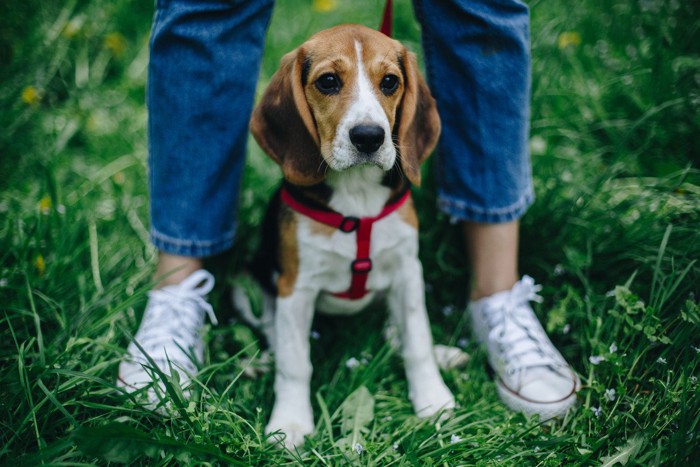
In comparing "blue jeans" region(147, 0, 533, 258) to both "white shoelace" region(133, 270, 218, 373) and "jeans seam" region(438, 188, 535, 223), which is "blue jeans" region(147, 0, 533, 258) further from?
"white shoelace" region(133, 270, 218, 373)

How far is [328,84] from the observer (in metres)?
2.14

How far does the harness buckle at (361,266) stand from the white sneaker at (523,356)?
716 mm

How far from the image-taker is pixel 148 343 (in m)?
2.45

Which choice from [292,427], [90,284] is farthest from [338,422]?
[90,284]

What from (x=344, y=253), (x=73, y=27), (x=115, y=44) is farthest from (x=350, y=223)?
(x=115, y=44)

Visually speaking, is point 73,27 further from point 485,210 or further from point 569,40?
point 569,40

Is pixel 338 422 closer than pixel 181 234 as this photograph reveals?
Yes

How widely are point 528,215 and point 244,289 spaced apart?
156 centimetres

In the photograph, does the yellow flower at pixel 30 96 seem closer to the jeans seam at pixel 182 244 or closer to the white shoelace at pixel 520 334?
the jeans seam at pixel 182 244

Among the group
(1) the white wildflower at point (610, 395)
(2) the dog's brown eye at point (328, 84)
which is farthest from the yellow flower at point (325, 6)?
(1) the white wildflower at point (610, 395)

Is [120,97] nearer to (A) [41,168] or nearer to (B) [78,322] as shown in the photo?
(A) [41,168]

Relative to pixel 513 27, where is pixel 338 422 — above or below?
below

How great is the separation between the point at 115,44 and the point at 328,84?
3029 mm

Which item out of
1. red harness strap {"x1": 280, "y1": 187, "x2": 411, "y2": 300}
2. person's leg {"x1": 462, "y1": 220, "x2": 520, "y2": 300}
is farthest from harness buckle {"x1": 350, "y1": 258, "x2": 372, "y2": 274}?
person's leg {"x1": 462, "y1": 220, "x2": 520, "y2": 300}
